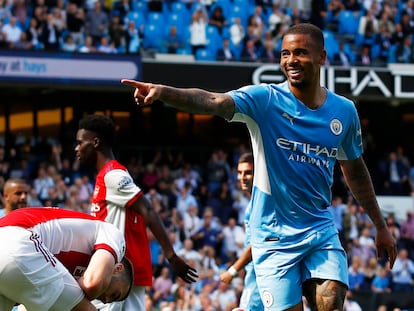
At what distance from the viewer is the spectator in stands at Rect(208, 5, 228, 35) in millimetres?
24734

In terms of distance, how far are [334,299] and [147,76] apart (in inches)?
653

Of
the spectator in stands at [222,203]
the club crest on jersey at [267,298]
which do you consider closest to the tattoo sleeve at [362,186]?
the club crest on jersey at [267,298]

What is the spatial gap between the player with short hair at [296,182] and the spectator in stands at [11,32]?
15974mm

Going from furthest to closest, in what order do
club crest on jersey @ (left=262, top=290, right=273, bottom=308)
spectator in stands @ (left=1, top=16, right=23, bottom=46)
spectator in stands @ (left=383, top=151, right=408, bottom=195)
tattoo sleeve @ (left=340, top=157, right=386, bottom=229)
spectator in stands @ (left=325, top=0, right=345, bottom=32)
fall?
spectator in stands @ (left=325, top=0, right=345, bottom=32), spectator in stands @ (left=383, top=151, right=408, bottom=195), spectator in stands @ (left=1, top=16, right=23, bottom=46), tattoo sleeve @ (left=340, top=157, right=386, bottom=229), club crest on jersey @ (left=262, top=290, right=273, bottom=308)

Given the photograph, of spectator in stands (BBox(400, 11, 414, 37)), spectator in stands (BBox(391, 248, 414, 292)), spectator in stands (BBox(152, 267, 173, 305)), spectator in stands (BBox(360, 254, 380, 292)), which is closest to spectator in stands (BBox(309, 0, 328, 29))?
spectator in stands (BBox(400, 11, 414, 37))

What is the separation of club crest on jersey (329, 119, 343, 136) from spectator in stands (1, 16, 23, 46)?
631 inches

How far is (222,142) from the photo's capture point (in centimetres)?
2709

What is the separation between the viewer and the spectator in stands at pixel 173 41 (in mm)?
23916

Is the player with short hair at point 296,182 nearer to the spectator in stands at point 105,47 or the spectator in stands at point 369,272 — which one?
the spectator in stands at point 369,272

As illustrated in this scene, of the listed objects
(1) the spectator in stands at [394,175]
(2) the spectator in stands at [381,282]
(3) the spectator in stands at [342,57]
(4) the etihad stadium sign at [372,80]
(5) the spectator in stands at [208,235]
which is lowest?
(2) the spectator in stands at [381,282]

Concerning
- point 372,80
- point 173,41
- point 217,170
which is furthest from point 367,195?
point 372,80

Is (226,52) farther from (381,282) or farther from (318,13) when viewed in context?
(381,282)

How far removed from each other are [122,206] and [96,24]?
49.1 feet

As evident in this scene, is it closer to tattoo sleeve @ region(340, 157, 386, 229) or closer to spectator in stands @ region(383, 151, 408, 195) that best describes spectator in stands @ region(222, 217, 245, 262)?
spectator in stands @ region(383, 151, 408, 195)
